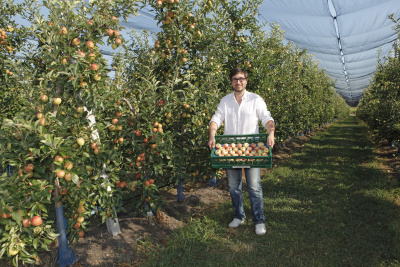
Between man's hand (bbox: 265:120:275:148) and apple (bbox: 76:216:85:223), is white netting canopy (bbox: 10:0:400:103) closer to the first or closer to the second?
man's hand (bbox: 265:120:275:148)

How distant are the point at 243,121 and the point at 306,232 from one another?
1.74m

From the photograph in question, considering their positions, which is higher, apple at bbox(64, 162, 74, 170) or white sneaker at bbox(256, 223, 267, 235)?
apple at bbox(64, 162, 74, 170)

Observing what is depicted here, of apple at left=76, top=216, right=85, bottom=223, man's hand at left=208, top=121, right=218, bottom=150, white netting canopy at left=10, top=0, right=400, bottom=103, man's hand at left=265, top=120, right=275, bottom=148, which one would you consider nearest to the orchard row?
apple at left=76, top=216, right=85, bottom=223

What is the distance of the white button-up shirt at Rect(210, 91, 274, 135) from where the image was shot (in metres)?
3.31

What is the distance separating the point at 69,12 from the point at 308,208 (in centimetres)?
425

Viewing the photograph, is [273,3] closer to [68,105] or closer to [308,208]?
[308,208]

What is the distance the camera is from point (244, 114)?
131 inches

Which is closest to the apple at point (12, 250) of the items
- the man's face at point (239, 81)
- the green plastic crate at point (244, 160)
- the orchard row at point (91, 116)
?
the orchard row at point (91, 116)

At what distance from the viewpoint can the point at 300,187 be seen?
5.23 m

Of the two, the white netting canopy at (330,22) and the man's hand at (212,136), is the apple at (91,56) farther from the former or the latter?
the white netting canopy at (330,22)

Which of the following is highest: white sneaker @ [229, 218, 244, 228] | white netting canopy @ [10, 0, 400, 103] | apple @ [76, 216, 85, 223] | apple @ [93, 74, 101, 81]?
white netting canopy @ [10, 0, 400, 103]

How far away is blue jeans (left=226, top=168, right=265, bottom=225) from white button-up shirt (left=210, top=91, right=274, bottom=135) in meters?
0.53

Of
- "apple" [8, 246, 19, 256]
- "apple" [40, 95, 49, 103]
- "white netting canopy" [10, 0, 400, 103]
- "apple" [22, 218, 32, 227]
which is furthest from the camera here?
"white netting canopy" [10, 0, 400, 103]

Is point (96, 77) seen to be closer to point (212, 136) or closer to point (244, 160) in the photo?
point (212, 136)
